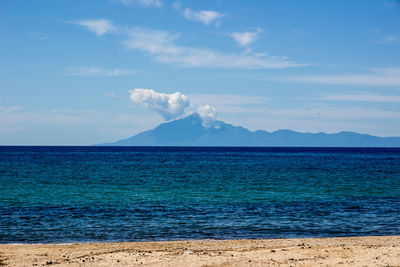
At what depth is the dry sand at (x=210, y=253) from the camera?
1355 cm

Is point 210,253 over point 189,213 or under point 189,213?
over

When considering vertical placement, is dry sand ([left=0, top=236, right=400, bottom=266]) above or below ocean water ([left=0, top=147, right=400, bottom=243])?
above

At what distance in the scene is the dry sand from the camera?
13.6 meters

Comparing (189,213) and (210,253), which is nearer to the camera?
(210,253)

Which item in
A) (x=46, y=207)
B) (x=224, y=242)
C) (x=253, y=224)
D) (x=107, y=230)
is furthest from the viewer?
(x=46, y=207)

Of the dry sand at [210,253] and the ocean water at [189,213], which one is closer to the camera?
the dry sand at [210,253]

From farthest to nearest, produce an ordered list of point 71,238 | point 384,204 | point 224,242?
point 384,204 < point 71,238 < point 224,242

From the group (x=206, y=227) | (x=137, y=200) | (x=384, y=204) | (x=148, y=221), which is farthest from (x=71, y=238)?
(x=384, y=204)

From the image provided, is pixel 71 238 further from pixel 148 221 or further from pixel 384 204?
pixel 384 204

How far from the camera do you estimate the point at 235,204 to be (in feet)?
97.0

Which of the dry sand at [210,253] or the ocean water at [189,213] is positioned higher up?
the dry sand at [210,253]

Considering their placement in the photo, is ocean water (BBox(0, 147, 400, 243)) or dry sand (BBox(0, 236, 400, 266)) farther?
ocean water (BBox(0, 147, 400, 243))

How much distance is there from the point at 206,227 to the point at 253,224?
8.58 feet

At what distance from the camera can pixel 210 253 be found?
14883 millimetres
